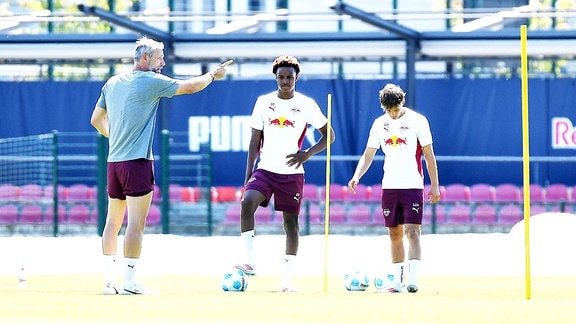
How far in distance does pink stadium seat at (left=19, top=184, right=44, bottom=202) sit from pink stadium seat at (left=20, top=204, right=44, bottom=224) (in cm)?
18

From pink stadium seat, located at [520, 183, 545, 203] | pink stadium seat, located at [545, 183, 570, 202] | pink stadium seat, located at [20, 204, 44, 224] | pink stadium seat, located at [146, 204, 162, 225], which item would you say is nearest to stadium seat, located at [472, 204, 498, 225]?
pink stadium seat, located at [520, 183, 545, 203]

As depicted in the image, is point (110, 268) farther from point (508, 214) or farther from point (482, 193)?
point (482, 193)

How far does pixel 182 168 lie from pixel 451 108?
5069 millimetres

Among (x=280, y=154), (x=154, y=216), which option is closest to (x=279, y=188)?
(x=280, y=154)

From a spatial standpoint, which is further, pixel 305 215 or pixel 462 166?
pixel 462 166

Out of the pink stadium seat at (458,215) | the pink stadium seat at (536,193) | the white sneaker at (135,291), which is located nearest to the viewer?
the white sneaker at (135,291)

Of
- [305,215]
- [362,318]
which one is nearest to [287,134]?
[362,318]

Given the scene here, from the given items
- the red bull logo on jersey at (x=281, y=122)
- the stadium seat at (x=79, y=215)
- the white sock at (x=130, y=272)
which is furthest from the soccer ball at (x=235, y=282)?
the stadium seat at (x=79, y=215)

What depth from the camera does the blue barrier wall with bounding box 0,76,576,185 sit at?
27.2 m

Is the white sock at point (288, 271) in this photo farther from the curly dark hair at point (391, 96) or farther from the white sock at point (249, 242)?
the curly dark hair at point (391, 96)

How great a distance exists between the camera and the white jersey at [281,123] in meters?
12.5

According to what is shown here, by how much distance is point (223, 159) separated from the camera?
92.2 ft

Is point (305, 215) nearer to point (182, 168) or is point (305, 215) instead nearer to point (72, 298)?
point (182, 168)

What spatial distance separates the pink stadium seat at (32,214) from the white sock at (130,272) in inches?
573
